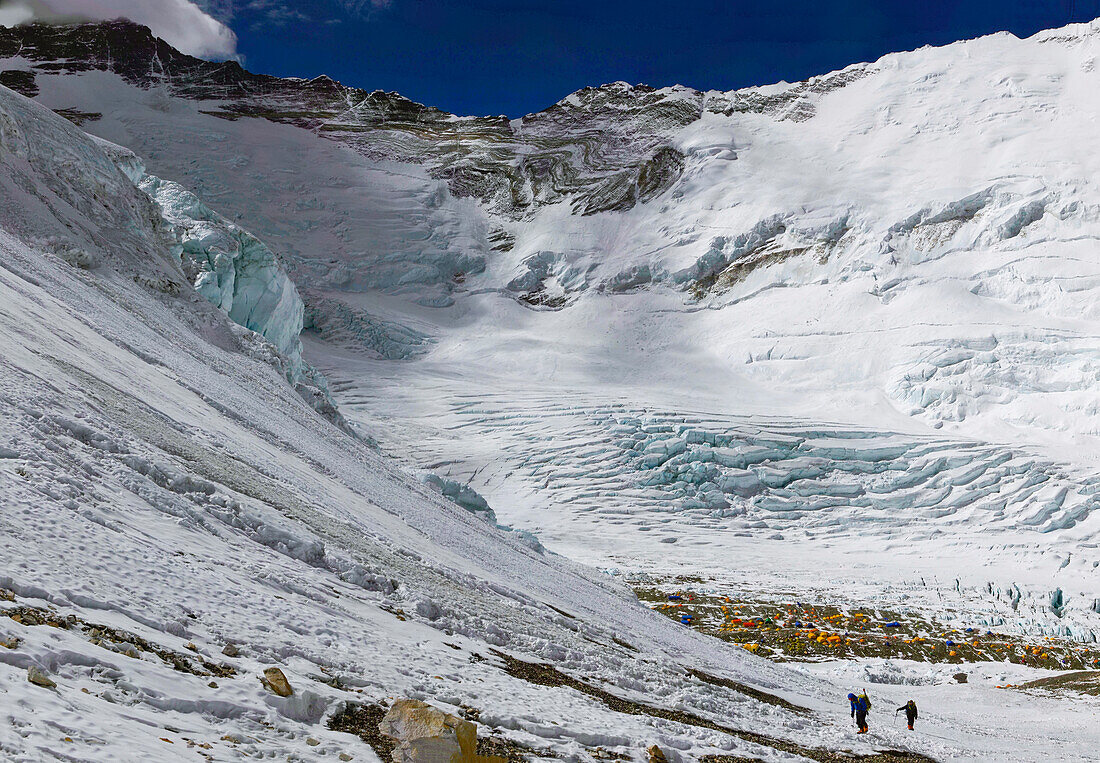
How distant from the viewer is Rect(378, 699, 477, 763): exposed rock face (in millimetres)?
7758

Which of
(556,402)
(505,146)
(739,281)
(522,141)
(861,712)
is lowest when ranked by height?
(861,712)

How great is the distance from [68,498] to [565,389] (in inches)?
3099

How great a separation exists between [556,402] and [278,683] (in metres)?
74.2

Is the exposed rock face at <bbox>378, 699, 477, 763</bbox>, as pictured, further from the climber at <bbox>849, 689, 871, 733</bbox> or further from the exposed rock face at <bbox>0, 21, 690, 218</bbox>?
the exposed rock face at <bbox>0, 21, 690, 218</bbox>

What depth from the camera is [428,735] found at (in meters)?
7.96

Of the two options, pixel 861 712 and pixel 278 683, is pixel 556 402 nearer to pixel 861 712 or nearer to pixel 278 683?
pixel 861 712

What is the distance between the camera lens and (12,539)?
356 inches

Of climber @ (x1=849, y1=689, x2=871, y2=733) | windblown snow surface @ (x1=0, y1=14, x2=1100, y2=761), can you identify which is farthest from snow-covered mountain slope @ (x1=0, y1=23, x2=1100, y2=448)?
climber @ (x1=849, y1=689, x2=871, y2=733)

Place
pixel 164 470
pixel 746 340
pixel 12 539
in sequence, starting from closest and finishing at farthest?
pixel 12 539
pixel 164 470
pixel 746 340

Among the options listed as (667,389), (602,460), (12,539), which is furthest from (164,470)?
(667,389)

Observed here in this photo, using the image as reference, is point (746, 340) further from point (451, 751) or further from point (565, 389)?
point (451, 751)

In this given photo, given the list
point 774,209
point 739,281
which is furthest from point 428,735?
point 774,209

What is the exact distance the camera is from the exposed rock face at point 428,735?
776 cm

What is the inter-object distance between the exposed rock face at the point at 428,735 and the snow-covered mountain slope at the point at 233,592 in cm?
44
